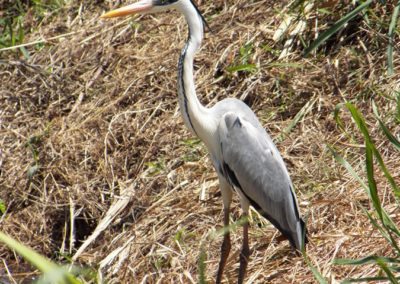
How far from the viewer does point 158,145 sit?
5.29m

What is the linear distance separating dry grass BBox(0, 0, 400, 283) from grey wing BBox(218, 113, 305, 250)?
0.20 m

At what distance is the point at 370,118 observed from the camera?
4867mm

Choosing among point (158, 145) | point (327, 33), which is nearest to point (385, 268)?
point (327, 33)

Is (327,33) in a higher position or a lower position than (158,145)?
higher

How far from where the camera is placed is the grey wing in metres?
3.96

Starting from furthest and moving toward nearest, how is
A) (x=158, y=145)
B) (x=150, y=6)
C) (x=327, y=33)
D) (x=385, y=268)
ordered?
(x=158, y=145) < (x=327, y=33) < (x=150, y=6) < (x=385, y=268)

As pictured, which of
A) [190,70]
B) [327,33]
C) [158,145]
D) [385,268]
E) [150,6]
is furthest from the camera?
[158,145]

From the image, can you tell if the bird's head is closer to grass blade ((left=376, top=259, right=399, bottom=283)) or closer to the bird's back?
the bird's back

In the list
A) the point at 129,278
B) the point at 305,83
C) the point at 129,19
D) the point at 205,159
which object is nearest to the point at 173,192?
the point at 205,159

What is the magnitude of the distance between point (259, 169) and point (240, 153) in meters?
0.13

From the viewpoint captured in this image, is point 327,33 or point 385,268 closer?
point 385,268

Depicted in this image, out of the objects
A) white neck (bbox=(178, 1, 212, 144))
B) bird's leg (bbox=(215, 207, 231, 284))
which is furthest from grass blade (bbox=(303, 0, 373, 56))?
bird's leg (bbox=(215, 207, 231, 284))

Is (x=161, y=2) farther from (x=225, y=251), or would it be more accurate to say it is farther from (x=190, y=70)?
(x=225, y=251)

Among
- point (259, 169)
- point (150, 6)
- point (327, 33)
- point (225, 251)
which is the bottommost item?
point (225, 251)
